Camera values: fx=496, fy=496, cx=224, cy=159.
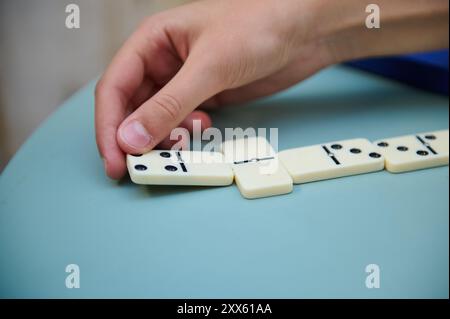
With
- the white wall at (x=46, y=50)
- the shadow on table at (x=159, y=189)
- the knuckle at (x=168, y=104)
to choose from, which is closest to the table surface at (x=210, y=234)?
the shadow on table at (x=159, y=189)

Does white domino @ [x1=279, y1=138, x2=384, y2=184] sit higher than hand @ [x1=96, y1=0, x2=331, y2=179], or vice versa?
hand @ [x1=96, y1=0, x2=331, y2=179]

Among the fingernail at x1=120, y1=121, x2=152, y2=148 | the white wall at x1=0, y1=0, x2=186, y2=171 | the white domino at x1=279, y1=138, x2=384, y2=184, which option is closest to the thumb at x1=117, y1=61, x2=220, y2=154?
the fingernail at x1=120, y1=121, x2=152, y2=148

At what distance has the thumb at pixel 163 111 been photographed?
2.22ft

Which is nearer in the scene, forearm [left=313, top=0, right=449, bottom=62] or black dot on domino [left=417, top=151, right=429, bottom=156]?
black dot on domino [left=417, top=151, right=429, bottom=156]

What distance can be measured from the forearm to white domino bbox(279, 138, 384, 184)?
0.74 ft

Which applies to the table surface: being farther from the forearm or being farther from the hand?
the forearm

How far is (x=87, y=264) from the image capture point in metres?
0.55

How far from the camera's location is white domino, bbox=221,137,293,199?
2.14 ft

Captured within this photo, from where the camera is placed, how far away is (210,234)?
0.59m

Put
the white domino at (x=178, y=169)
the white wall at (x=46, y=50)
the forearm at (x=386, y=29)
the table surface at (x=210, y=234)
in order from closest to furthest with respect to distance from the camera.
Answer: the table surface at (x=210, y=234), the white domino at (x=178, y=169), the forearm at (x=386, y=29), the white wall at (x=46, y=50)

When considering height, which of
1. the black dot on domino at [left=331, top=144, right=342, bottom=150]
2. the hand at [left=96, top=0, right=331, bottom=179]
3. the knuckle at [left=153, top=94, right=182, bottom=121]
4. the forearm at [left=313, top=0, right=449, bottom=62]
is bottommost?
the black dot on domino at [left=331, top=144, right=342, bottom=150]

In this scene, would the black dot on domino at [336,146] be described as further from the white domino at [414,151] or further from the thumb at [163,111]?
→ the thumb at [163,111]

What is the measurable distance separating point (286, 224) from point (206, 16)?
352 millimetres

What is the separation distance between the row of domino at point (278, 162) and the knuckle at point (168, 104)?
0.06m
